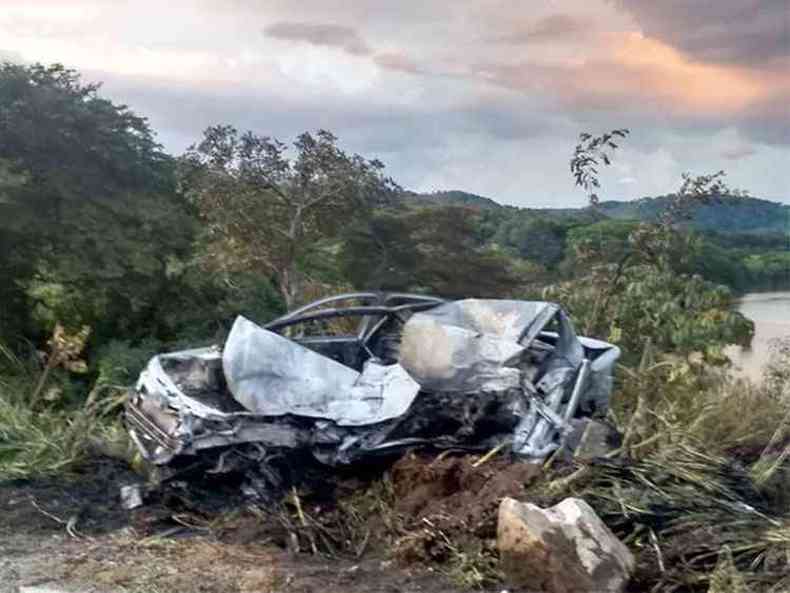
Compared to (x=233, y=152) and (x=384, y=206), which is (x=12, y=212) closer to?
(x=233, y=152)

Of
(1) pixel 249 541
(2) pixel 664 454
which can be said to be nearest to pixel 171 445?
(1) pixel 249 541

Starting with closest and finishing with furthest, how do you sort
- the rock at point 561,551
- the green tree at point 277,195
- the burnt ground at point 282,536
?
1. the rock at point 561,551
2. the burnt ground at point 282,536
3. the green tree at point 277,195

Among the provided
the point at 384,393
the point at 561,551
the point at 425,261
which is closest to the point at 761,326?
the point at 425,261

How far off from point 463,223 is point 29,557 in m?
11.8

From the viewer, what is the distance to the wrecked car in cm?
869

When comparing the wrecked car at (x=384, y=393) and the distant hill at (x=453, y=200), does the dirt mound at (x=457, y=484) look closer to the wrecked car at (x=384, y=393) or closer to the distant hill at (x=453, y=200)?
the wrecked car at (x=384, y=393)

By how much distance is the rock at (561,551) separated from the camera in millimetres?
6891

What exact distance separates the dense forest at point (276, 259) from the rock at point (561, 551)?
81.4 inches

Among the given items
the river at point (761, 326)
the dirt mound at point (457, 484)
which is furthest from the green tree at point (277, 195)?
the dirt mound at point (457, 484)

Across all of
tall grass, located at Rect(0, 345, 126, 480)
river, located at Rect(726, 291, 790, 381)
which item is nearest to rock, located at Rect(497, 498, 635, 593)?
tall grass, located at Rect(0, 345, 126, 480)

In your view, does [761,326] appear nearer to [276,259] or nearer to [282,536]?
[276,259]

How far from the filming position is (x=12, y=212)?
18.9m

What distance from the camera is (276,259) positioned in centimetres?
1677

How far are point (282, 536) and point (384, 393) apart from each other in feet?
4.42
